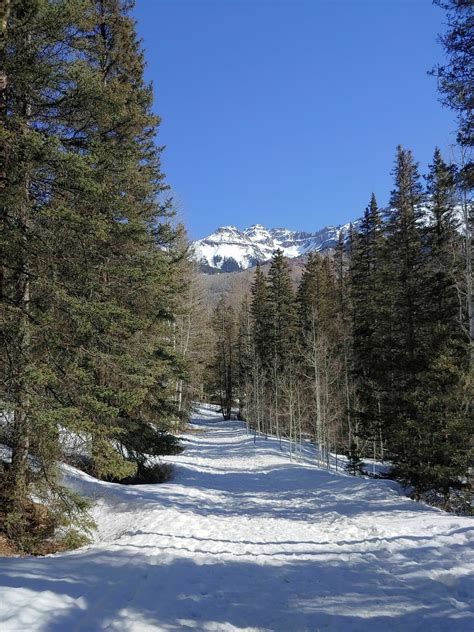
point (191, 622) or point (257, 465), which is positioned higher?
point (191, 622)

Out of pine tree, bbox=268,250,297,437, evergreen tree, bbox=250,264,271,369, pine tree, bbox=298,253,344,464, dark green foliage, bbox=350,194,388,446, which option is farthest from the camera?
evergreen tree, bbox=250,264,271,369

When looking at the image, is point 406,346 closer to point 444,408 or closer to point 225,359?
point 444,408

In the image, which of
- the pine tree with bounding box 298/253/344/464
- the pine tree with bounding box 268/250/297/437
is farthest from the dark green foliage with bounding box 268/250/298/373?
the pine tree with bounding box 298/253/344/464

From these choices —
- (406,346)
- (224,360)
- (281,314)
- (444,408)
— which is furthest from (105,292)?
(224,360)

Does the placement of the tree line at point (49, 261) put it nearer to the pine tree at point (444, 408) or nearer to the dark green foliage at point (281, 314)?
the pine tree at point (444, 408)

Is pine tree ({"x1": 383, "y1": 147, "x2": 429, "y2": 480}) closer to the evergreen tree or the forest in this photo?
the forest

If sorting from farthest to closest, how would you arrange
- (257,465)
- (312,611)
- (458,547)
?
(257,465) → (458,547) → (312,611)

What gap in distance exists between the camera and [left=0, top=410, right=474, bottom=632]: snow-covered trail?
486 centimetres

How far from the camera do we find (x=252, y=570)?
6.64 m

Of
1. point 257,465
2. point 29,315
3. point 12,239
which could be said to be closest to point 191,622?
point 29,315

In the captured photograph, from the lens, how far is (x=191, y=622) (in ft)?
16.1

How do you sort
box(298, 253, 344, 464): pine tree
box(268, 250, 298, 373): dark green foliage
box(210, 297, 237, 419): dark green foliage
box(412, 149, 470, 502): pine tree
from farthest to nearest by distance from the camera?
box(210, 297, 237, 419): dark green foliage, box(268, 250, 298, 373): dark green foliage, box(298, 253, 344, 464): pine tree, box(412, 149, 470, 502): pine tree

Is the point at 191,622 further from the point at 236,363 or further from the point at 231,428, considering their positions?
the point at 236,363

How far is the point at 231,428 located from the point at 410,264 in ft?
103
